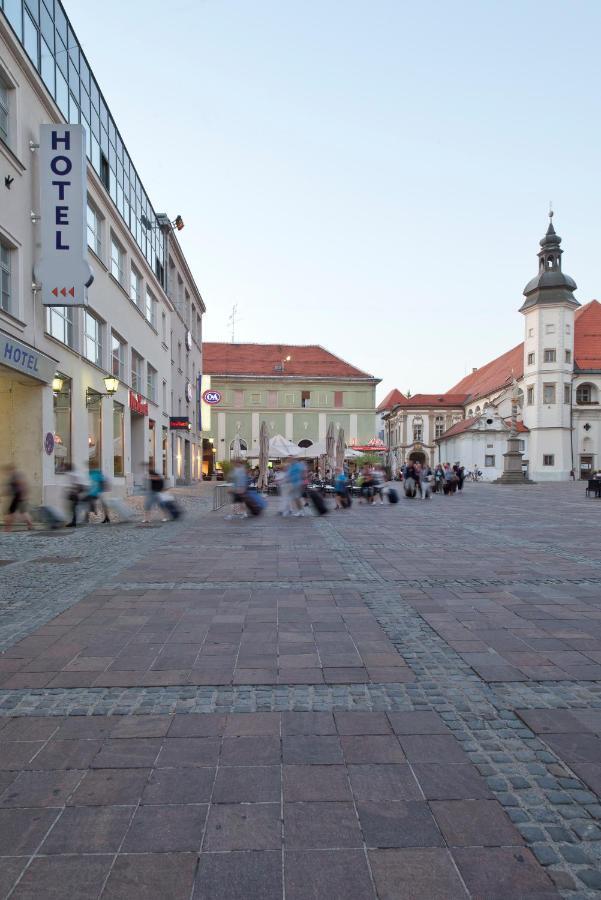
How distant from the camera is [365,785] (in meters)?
2.66

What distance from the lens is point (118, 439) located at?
2266 centimetres

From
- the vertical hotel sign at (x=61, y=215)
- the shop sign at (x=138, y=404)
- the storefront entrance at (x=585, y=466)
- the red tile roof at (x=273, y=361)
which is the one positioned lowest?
the storefront entrance at (x=585, y=466)

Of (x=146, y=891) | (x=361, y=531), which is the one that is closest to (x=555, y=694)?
(x=146, y=891)

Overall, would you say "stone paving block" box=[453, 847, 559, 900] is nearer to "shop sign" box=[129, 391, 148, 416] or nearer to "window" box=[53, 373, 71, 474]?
"window" box=[53, 373, 71, 474]

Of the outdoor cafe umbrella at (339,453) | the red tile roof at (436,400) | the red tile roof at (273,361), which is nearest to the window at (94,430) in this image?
the outdoor cafe umbrella at (339,453)

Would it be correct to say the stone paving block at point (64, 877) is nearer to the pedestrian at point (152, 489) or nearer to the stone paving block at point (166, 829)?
the stone paving block at point (166, 829)

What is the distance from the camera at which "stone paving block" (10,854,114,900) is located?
6.61 ft

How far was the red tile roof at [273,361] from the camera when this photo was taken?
65.6m

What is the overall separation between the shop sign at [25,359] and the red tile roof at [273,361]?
50.6 metres

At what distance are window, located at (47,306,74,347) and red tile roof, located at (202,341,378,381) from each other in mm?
47829

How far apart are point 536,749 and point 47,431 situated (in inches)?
559

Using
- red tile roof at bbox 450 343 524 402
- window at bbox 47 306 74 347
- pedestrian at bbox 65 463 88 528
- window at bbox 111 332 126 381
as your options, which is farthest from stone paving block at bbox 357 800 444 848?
red tile roof at bbox 450 343 524 402

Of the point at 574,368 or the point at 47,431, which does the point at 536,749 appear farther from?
the point at 574,368

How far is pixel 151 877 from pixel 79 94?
826 inches
